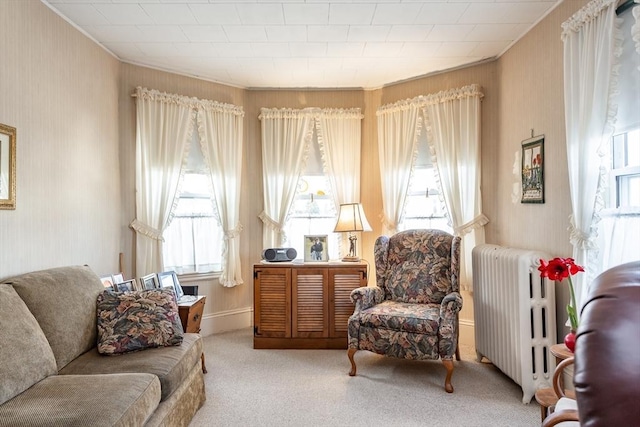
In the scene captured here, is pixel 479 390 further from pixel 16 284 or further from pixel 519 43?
pixel 16 284

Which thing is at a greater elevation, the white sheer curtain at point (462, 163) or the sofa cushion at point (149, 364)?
the white sheer curtain at point (462, 163)

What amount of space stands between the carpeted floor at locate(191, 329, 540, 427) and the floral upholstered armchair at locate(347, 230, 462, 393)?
19 centimetres

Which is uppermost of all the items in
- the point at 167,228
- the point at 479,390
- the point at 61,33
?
the point at 61,33

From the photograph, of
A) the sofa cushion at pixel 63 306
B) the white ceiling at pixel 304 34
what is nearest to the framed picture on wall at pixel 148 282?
the sofa cushion at pixel 63 306

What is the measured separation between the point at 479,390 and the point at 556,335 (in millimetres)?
643

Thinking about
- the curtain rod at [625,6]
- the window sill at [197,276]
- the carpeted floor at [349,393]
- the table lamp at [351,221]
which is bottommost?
the carpeted floor at [349,393]

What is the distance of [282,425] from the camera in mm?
2289

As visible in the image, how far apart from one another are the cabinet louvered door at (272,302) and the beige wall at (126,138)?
64 centimetres

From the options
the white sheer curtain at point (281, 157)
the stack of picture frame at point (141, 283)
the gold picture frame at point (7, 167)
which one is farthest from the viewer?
the white sheer curtain at point (281, 157)

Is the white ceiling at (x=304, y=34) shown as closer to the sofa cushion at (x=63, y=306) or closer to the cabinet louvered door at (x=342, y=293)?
the sofa cushion at (x=63, y=306)

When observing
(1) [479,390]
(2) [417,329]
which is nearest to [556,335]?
(1) [479,390]

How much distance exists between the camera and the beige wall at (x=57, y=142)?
2.28 metres

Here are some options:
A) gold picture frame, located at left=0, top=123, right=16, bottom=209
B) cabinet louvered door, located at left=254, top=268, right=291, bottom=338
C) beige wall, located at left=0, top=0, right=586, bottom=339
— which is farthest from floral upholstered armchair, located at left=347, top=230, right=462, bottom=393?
gold picture frame, located at left=0, top=123, right=16, bottom=209

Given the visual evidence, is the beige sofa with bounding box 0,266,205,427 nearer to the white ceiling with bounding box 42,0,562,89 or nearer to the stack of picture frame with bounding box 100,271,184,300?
the stack of picture frame with bounding box 100,271,184,300
